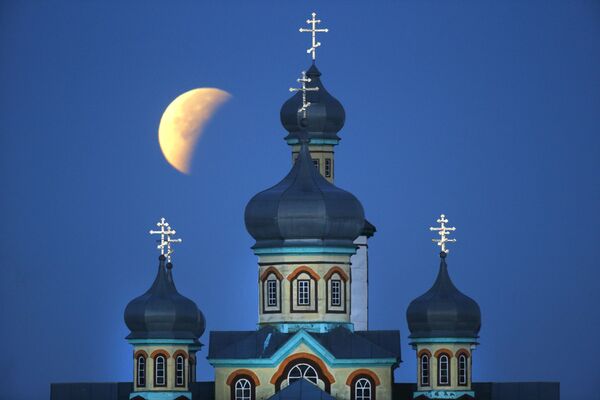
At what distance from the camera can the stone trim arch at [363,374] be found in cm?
11719

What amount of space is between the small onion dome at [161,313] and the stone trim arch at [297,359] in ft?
11.9

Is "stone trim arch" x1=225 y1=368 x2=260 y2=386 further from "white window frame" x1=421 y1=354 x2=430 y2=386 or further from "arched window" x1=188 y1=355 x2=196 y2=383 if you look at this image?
"white window frame" x1=421 y1=354 x2=430 y2=386

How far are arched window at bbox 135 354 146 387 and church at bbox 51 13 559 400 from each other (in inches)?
1.2

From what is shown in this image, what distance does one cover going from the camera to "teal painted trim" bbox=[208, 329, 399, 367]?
384ft

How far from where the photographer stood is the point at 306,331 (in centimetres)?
11756

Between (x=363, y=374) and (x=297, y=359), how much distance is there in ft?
6.83

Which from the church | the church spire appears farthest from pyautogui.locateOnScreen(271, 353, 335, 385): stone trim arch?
the church spire

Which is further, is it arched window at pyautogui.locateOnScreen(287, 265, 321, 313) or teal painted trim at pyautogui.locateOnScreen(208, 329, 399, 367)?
arched window at pyautogui.locateOnScreen(287, 265, 321, 313)

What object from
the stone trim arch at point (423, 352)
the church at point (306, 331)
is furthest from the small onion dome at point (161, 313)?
the stone trim arch at point (423, 352)

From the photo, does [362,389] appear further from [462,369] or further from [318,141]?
[318,141]

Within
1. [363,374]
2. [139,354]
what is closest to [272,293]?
[363,374]

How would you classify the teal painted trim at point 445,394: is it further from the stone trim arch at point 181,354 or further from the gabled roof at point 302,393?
the stone trim arch at point 181,354

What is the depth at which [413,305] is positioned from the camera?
118 metres

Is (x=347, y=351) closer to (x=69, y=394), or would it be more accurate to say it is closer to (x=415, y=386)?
(x=415, y=386)
